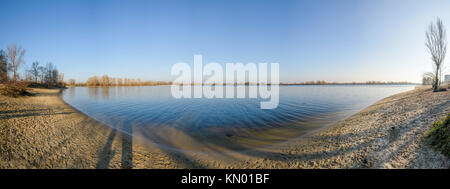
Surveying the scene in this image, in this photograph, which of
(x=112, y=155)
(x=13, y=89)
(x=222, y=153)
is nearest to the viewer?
(x=112, y=155)

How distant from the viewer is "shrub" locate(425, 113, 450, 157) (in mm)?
3750

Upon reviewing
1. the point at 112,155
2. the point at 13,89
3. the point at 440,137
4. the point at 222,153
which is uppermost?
the point at 13,89

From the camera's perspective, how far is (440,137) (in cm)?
413

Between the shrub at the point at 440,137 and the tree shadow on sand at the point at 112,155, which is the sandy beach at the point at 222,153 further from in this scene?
the shrub at the point at 440,137

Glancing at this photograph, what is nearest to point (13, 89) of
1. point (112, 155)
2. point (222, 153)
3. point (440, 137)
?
point (112, 155)

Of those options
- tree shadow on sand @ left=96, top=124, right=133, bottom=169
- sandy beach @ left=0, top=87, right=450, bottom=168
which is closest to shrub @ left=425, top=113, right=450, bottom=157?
sandy beach @ left=0, top=87, right=450, bottom=168

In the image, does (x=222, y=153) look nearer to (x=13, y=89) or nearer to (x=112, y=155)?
(x=112, y=155)

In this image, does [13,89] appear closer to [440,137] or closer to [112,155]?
[112,155]

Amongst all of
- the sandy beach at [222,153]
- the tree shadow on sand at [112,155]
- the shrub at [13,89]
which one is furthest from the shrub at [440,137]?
the shrub at [13,89]

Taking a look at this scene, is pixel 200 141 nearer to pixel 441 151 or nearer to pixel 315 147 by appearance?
pixel 315 147

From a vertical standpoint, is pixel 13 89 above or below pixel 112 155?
above

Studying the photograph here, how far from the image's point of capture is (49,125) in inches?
308

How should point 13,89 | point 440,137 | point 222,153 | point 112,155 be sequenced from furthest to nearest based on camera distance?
point 13,89, point 222,153, point 112,155, point 440,137

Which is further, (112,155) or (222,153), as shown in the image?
(222,153)
